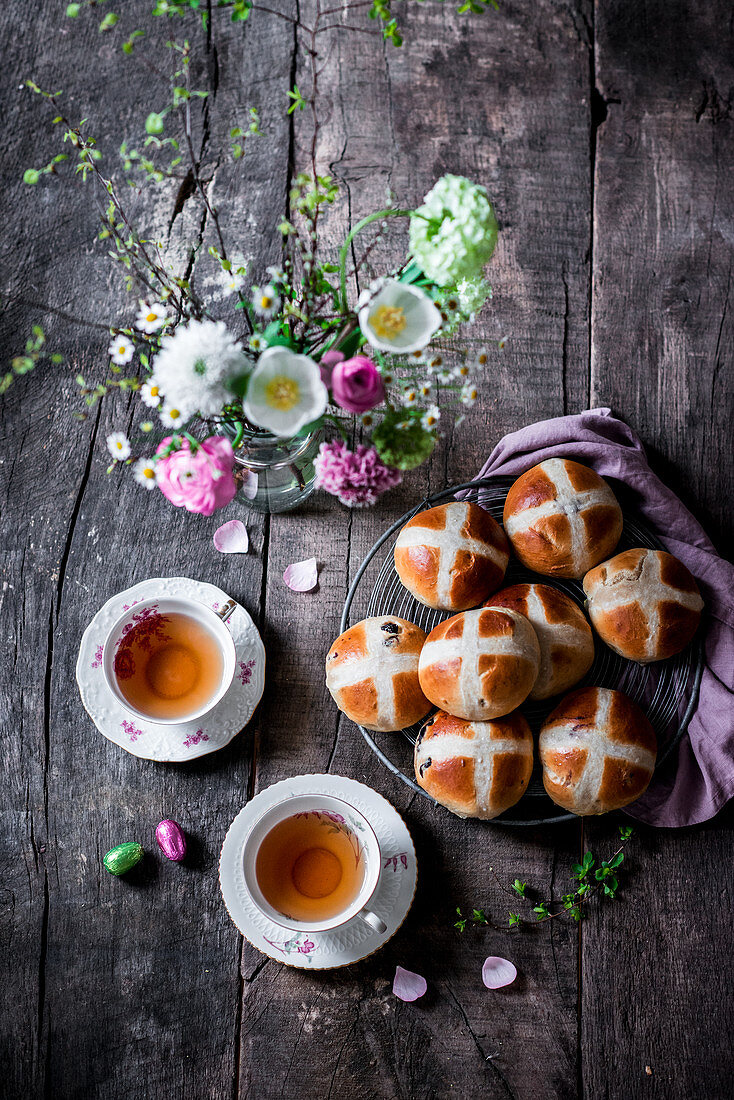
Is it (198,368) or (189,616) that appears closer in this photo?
(198,368)

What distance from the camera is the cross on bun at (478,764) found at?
3.90 ft

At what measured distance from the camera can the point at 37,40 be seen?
1600 millimetres

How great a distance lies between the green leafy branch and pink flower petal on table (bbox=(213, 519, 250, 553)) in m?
0.74

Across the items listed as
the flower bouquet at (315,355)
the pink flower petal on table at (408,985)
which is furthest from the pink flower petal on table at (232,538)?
the pink flower petal on table at (408,985)

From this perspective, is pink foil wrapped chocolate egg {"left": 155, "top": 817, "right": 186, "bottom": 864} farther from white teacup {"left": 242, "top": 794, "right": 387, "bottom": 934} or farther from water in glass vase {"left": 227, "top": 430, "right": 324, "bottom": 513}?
water in glass vase {"left": 227, "top": 430, "right": 324, "bottom": 513}

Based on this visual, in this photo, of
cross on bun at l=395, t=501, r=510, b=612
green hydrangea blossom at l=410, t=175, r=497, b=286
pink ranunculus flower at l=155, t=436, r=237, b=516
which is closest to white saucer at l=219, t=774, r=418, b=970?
cross on bun at l=395, t=501, r=510, b=612

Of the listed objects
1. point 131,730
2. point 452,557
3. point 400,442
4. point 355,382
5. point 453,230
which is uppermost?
point 453,230

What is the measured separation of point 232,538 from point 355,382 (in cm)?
72

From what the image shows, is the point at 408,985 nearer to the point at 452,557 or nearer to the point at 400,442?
the point at 452,557

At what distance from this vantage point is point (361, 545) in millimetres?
1462

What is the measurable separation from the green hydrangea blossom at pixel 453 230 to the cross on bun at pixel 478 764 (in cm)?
69

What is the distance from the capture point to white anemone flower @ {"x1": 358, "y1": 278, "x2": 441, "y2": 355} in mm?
794

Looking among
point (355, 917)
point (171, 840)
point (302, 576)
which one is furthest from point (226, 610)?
point (355, 917)

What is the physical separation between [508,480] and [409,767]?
545 millimetres
